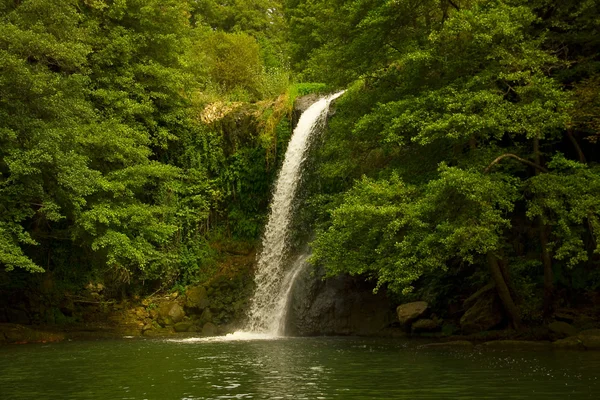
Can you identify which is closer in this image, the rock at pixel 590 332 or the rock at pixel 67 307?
the rock at pixel 590 332

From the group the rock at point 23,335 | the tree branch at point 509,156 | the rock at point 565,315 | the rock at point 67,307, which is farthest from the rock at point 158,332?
the tree branch at point 509,156

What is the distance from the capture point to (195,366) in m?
14.2

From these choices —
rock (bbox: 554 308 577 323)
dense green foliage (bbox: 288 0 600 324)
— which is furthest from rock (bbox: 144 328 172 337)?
rock (bbox: 554 308 577 323)

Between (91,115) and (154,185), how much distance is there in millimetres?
6478

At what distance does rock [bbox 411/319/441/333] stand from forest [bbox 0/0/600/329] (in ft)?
2.51

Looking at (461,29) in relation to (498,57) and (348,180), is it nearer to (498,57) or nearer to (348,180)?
(498,57)

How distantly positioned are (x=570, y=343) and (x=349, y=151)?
8.19m

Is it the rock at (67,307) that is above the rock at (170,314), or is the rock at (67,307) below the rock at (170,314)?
above

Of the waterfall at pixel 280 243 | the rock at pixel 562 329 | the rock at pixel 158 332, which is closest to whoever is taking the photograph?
the rock at pixel 562 329

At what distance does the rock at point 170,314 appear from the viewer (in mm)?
27141

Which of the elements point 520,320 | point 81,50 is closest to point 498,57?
point 520,320

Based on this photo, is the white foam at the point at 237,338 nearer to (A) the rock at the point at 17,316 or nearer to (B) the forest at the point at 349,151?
(B) the forest at the point at 349,151

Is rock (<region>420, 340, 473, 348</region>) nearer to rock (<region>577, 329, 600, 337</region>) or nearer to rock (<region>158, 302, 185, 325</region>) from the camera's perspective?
rock (<region>577, 329, 600, 337</region>)

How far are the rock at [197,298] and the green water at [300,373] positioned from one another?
909 cm
